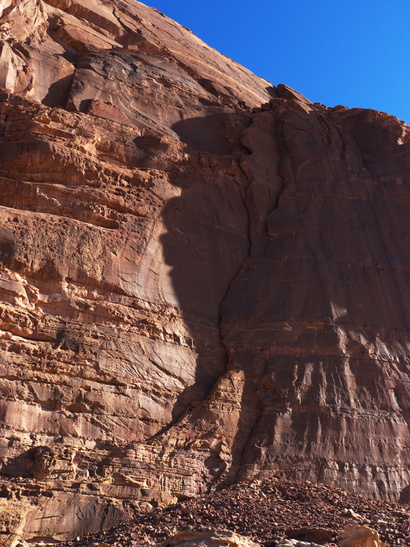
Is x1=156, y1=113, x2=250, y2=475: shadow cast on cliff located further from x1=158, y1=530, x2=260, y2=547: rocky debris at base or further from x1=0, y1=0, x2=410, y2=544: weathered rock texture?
x1=158, y1=530, x2=260, y2=547: rocky debris at base

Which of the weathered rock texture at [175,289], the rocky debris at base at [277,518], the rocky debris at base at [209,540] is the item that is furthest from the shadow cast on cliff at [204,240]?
the rocky debris at base at [209,540]

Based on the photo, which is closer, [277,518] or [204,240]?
[277,518]

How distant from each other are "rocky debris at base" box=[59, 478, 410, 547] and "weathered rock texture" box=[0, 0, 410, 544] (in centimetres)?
96

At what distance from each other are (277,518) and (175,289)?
9.03m

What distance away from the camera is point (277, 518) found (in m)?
18.4

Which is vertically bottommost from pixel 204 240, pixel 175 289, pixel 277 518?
pixel 277 518

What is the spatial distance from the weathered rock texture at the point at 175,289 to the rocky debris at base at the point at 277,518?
0.96m

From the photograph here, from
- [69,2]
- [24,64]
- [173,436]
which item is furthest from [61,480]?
[69,2]

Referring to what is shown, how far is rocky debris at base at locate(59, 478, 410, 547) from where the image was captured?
16.6 meters

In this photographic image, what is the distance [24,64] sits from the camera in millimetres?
27656

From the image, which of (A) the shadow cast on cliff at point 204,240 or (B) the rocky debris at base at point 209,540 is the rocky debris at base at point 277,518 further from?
(A) the shadow cast on cliff at point 204,240

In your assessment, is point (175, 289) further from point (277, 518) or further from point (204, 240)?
point (277, 518)

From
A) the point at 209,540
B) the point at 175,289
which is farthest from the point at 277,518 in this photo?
the point at 175,289

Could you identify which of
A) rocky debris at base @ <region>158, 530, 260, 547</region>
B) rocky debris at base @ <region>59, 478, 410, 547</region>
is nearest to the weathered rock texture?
rocky debris at base @ <region>59, 478, 410, 547</region>
